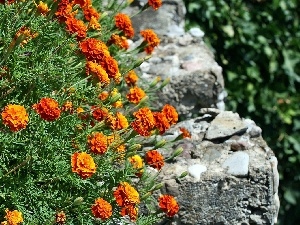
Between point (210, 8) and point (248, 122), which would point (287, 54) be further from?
point (248, 122)

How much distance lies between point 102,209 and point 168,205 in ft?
1.36

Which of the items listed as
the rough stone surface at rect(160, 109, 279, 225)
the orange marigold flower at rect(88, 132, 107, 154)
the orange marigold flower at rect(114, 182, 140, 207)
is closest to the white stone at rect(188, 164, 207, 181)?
the rough stone surface at rect(160, 109, 279, 225)

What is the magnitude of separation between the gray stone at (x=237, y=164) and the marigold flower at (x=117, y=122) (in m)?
0.61

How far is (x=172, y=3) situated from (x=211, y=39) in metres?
0.60

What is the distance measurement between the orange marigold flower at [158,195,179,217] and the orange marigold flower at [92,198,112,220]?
0.37 m

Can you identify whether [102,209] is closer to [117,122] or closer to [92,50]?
[117,122]

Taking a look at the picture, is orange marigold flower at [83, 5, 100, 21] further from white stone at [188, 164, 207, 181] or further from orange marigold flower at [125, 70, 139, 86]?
white stone at [188, 164, 207, 181]

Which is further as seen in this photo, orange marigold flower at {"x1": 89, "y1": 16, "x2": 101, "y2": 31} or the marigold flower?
orange marigold flower at {"x1": 89, "y1": 16, "x2": 101, "y2": 31}

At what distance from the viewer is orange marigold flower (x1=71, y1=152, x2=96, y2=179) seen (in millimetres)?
2367

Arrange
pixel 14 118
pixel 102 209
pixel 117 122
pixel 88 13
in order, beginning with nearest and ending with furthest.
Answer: pixel 14 118 → pixel 102 209 → pixel 117 122 → pixel 88 13

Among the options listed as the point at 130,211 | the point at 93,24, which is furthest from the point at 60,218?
the point at 93,24

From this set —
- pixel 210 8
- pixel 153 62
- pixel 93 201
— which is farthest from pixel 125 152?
pixel 210 8

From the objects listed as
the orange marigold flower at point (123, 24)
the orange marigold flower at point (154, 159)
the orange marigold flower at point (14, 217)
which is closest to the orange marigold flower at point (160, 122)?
the orange marigold flower at point (154, 159)

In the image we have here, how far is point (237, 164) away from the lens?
3145 mm
